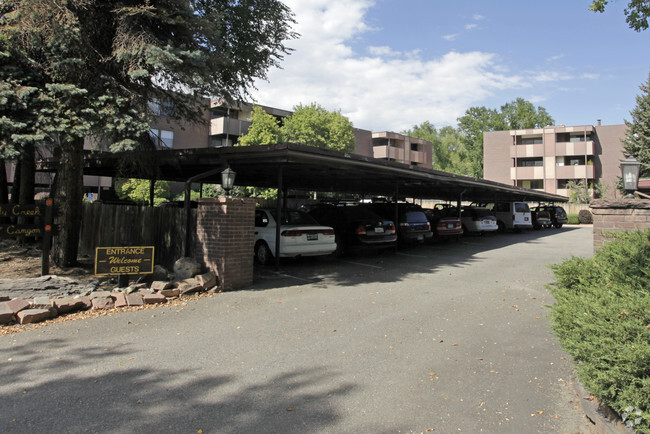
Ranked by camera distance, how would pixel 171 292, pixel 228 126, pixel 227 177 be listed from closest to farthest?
pixel 171 292
pixel 227 177
pixel 228 126

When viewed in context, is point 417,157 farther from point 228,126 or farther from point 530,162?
point 228,126

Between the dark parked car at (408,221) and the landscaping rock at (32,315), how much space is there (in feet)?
38.6

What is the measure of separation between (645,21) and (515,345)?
20.5 feet

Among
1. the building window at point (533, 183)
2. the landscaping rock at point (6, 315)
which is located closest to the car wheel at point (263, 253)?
the landscaping rock at point (6, 315)

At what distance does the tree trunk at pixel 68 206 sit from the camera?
9.56 m

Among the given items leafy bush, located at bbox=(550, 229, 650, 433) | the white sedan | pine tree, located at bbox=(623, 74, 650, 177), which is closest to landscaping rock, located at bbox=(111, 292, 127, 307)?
the white sedan

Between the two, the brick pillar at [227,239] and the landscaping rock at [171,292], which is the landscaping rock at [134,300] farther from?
the brick pillar at [227,239]

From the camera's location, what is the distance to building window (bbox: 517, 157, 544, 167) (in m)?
55.6

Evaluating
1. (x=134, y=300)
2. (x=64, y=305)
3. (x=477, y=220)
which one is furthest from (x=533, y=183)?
(x=64, y=305)

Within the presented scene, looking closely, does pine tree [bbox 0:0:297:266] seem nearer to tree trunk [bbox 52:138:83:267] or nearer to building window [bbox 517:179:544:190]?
tree trunk [bbox 52:138:83:267]

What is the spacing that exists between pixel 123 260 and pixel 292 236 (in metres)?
4.48

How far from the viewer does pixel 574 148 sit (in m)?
51.6

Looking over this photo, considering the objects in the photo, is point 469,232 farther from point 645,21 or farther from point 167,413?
point 167,413

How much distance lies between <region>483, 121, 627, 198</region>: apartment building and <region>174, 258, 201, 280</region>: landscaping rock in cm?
5251
